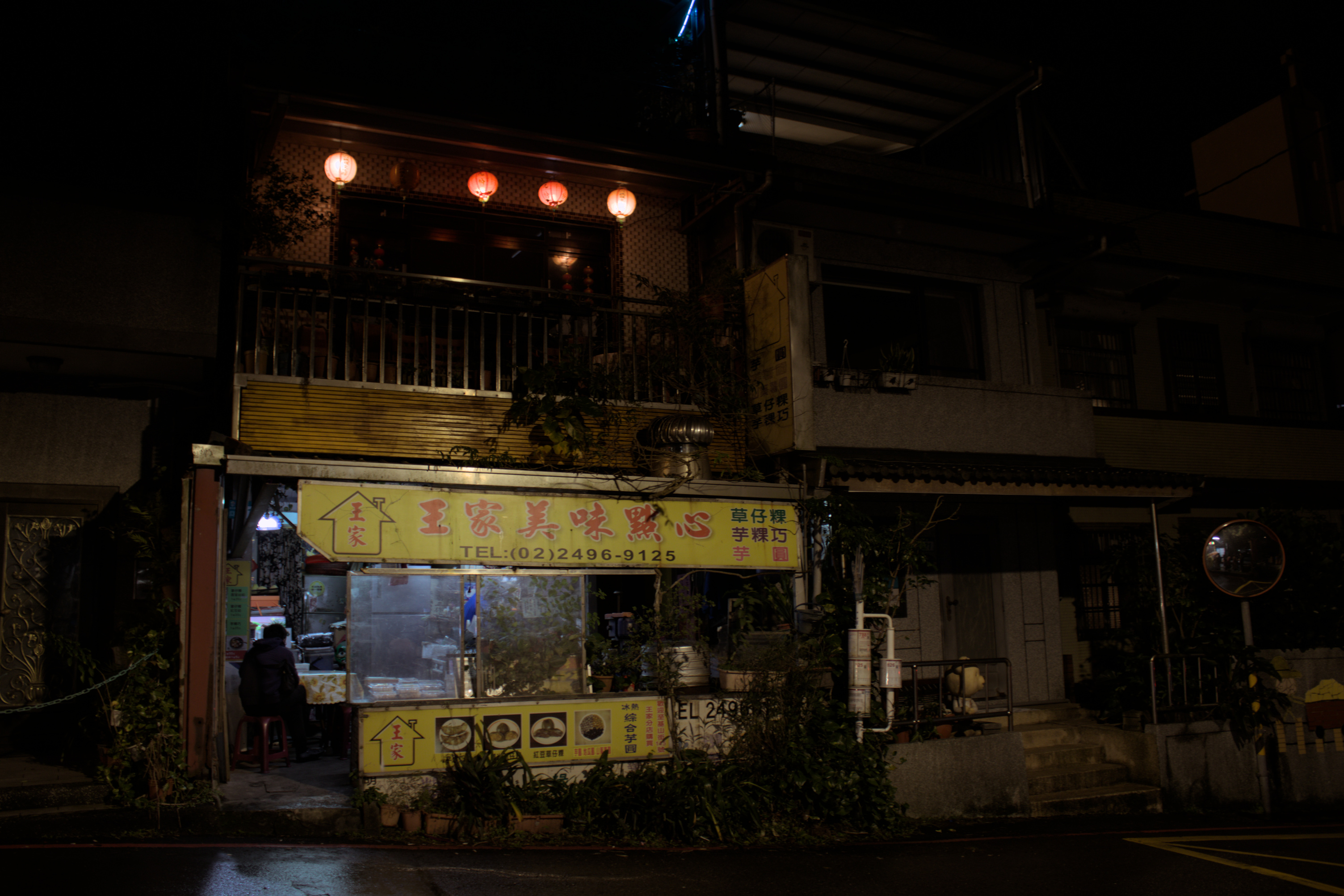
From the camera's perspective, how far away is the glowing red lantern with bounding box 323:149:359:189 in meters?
10.3

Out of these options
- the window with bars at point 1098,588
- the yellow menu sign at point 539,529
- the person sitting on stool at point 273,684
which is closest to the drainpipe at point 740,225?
the yellow menu sign at point 539,529

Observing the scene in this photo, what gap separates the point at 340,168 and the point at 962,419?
858cm

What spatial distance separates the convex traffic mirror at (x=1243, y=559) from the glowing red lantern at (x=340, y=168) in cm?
1172

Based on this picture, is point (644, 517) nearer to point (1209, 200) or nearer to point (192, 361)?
point (192, 361)

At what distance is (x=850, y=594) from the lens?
9.61 m

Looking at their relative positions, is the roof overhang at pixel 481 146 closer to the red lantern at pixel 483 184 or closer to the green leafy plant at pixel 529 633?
the red lantern at pixel 483 184

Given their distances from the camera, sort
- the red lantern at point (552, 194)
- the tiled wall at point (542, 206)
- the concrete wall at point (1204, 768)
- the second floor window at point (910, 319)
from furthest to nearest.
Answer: the second floor window at point (910, 319), the red lantern at point (552, 194), the concrete wall at point (1204, 768), the tiled wall at point (542, 206)

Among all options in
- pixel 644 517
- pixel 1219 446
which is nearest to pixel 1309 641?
pixel 1219 446

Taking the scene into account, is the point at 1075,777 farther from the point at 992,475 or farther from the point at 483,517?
the point at 483,517

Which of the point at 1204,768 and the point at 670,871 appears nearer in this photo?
the point at 670,871

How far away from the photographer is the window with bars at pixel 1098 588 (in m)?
13.8

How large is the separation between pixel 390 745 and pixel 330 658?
6.74 m

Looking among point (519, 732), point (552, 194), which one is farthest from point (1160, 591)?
point (552, 194)

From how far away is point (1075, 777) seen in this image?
1067 cm
